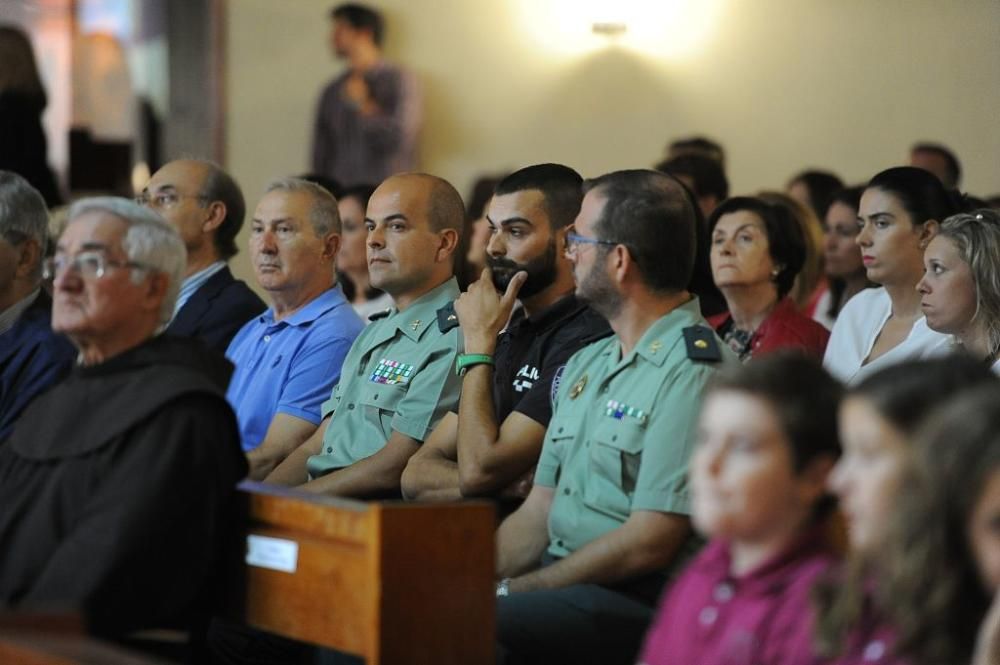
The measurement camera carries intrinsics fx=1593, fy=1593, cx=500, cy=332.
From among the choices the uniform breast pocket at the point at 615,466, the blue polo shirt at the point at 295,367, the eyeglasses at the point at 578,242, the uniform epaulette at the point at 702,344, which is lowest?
the blue polo shirt at the point at 295,367

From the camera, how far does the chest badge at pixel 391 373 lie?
394cm

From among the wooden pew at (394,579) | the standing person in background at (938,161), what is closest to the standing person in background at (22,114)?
the standing person in background at (938,161)

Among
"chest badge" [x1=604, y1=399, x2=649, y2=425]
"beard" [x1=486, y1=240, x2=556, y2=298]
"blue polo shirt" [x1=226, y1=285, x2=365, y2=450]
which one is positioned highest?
"beard" [x1=486, y1=240, x2=556, y2=298]

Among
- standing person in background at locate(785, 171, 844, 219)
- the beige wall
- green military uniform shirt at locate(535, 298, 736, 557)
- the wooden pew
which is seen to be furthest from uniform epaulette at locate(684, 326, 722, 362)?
the beige wall

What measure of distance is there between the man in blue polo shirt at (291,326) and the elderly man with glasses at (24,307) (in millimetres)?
567

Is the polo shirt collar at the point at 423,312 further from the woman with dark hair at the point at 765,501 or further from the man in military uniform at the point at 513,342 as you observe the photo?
the woman with dark hair at the point at 765,501

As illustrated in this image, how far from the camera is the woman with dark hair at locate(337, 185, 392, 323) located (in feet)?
18.2

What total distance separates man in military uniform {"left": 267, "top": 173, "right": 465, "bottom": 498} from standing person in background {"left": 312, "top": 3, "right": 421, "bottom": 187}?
394cm

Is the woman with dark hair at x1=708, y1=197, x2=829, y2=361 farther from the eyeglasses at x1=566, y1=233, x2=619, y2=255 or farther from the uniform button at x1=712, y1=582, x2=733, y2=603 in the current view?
the uniform button at x1=712, y1=582, x2=733, y2=603

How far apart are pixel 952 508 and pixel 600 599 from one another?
1262 millimetres

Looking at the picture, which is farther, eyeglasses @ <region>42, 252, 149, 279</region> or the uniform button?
eyeglasses @ <region>42, 252, 149, 279</region>

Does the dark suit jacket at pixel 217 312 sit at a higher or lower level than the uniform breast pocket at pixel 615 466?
lower

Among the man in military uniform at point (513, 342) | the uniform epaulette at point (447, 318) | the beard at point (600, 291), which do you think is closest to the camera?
the beard at point (600, 291)

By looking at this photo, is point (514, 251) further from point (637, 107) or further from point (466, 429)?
point (637, 107)
